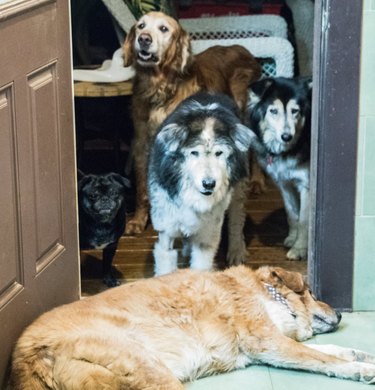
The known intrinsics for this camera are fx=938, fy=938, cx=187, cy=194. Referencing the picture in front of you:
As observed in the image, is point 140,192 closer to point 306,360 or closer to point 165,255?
point 165,255

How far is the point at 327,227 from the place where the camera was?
4.09m

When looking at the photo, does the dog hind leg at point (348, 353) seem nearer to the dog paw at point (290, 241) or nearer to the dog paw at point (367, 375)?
the dog paw at point (367, 375)

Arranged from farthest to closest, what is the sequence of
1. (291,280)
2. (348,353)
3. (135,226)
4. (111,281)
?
(135,226), (111,281), (291,280), (348,353)

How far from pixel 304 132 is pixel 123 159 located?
174 centimetres

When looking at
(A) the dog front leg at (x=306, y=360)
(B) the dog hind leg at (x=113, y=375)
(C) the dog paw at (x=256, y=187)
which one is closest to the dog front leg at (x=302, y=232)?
(C) the dog paw at (x=256, y=187)

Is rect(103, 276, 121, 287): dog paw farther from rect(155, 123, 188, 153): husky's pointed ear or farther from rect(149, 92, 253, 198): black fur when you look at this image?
rect(155, 123, 188, 153): husky's pointed ear

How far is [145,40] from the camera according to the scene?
16.7 ft

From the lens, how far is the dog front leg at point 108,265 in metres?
4.65

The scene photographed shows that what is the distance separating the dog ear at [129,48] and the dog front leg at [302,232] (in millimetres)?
1211

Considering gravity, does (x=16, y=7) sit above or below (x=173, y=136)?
above

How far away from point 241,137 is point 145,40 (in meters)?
1.03

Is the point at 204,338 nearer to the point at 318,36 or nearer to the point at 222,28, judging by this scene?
the point at 318,36

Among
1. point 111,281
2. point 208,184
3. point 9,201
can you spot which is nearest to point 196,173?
point 208,184

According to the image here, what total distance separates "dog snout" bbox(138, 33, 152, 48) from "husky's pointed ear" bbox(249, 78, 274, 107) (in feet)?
1.99
